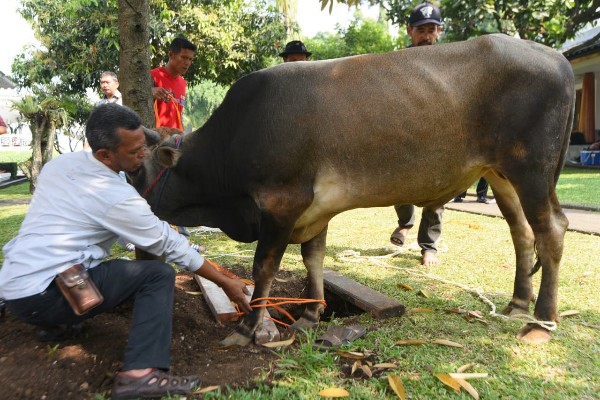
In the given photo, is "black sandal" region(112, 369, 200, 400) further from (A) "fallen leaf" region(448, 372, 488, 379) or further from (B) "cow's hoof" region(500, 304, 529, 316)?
(B) "cow's hoof" region(500, 304, 529, 316)

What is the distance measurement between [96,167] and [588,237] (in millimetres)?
5532

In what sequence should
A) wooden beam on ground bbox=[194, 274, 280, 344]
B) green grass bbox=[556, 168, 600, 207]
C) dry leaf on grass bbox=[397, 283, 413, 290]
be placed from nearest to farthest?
wooden beam on ground bbox=[194, 274, 280, 344] → dry leaf on grass bbox=[397, 283, 413, 290] → green grass bbox=[556, 168, 600, 207]

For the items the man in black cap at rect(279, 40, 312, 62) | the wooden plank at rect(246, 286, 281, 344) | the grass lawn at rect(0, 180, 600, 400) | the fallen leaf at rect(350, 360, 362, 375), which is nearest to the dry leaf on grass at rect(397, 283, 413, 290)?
the grass lawn at rect(0, 180, 600, 400)

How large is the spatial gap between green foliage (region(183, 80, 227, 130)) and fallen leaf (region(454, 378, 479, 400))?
42.8 m

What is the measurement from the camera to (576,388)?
269cm

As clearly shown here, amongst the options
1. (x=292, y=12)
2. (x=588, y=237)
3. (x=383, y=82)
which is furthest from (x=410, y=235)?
(x=292, y=12)

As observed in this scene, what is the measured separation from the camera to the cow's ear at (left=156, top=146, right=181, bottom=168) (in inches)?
137

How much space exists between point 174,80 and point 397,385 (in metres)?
4.26

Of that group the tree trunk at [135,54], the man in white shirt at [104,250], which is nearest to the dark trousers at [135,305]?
the man in white shirt at [104,250]

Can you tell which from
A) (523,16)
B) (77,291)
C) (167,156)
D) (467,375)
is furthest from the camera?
(523,16)

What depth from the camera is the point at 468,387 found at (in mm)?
2646

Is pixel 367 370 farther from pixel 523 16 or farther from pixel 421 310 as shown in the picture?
pixel 523 16

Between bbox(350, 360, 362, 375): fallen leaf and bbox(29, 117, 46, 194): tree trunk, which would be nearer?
bbox(350, 360, 362, 375): fallen leaf

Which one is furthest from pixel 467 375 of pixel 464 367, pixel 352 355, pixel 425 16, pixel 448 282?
pixel 425 16
